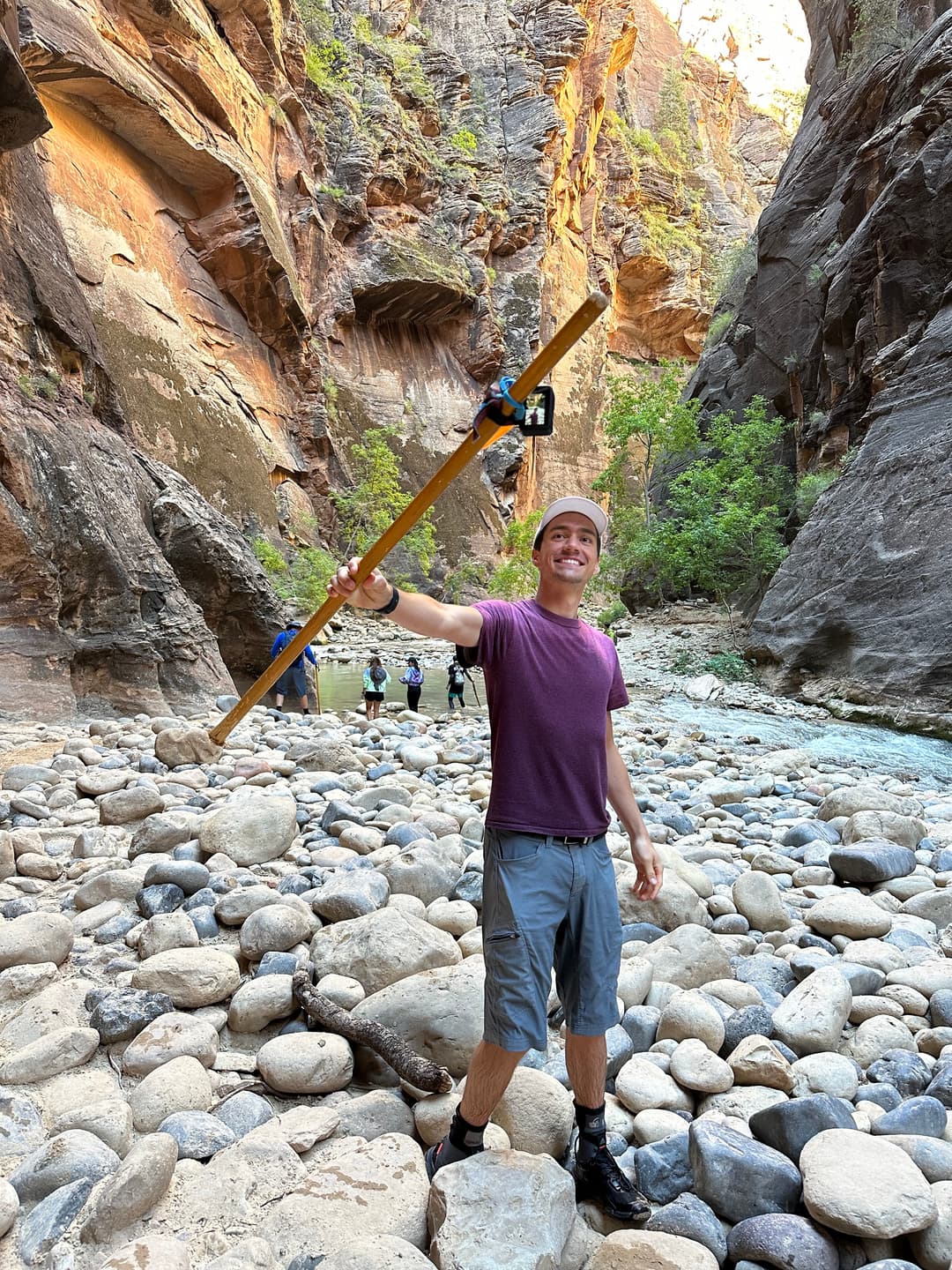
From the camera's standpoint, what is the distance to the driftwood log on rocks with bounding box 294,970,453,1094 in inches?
74.4

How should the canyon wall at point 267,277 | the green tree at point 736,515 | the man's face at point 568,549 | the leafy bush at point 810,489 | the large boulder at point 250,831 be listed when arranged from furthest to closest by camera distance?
the green tree at point 736,515
the leafy bush at point 810,489
the canyon wall at point 267,277
the large boulder at point 250,831
the man's face at point 568,549

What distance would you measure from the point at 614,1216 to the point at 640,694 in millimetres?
10181

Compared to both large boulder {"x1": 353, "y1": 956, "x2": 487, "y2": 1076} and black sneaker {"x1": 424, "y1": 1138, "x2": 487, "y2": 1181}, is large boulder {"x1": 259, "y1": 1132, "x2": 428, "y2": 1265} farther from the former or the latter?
large boulder {"x1": 353, "y1": 956, "x2": 487, "y2": 1076}

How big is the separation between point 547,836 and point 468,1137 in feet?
2.28

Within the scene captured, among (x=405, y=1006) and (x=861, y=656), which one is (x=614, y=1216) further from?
(x=861, y=656)

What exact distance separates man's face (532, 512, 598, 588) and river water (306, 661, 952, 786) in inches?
224

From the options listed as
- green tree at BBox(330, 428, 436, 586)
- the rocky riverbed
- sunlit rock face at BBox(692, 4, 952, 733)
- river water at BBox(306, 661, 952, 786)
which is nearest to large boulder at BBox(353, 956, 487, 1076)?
the rocky riverbed

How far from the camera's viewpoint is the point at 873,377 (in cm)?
1096

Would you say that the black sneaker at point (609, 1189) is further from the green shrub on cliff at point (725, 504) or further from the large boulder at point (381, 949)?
the green shrub on cliff at point (725, 504)

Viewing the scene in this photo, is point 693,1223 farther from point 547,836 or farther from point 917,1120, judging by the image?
point 547,836

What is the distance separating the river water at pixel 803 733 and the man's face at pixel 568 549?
570 cm

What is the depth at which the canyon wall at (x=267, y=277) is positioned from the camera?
21.7ft

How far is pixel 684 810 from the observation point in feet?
16.1

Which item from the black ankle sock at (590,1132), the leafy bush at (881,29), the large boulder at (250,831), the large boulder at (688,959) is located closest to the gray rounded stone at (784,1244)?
the black ankle sock at (590,1132)
